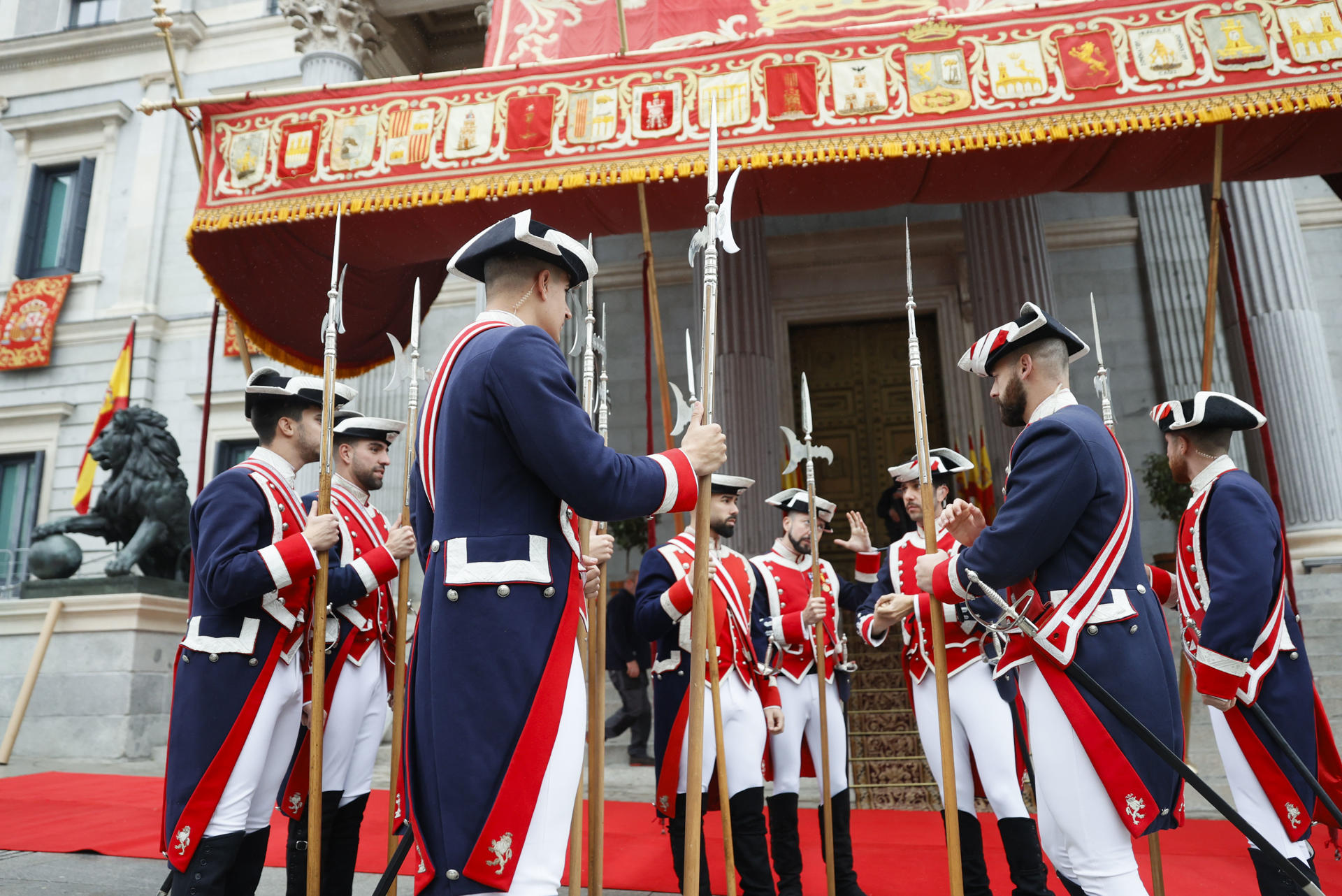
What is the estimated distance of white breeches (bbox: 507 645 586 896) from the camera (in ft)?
6.52

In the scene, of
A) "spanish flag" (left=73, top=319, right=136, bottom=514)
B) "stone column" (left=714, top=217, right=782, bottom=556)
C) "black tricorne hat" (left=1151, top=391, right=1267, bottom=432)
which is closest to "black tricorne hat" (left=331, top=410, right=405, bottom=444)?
"black tricorne hat" (left=1151, top=391, right=1267, bottom=432)

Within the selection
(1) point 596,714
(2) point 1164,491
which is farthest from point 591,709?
(2) point 1164,491

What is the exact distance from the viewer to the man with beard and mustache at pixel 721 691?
410cm

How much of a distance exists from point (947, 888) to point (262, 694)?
318cm

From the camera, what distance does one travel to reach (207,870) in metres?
2.91

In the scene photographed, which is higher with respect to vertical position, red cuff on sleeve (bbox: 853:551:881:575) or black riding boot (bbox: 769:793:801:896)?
red cuff on sleeve (bbox: 853:551:881:575)

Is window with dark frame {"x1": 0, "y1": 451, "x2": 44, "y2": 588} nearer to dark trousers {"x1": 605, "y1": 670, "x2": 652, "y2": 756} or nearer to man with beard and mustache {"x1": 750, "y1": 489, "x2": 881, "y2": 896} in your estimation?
dark trousers {"x1": 605, "y1": 670, "x2": 652, "y2": 756}

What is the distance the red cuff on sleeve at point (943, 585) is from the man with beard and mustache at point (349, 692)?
2.18m

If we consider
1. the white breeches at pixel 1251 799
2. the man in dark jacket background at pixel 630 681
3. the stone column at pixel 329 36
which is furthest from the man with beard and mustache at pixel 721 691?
the stone column at pixel 329 36

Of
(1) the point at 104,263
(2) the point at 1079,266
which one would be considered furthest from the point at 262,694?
(1) the point at 104,263

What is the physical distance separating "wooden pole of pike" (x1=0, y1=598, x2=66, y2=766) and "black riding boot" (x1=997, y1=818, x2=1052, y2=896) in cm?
817

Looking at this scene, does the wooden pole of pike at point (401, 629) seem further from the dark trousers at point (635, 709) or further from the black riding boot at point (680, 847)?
the dark trousers at point (635, 709)

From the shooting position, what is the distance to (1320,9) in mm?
5184

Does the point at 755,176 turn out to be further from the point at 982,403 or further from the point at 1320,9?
the point at 982,403
